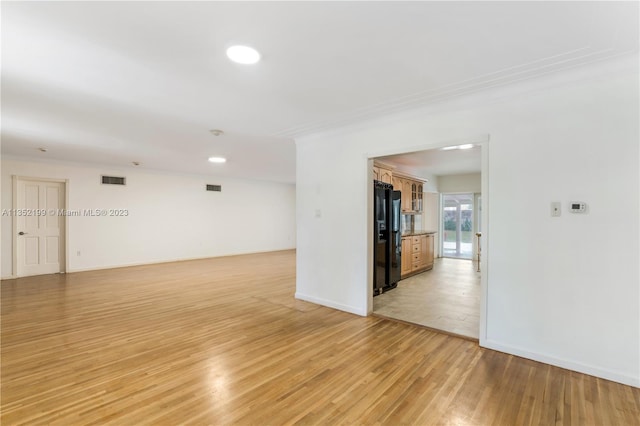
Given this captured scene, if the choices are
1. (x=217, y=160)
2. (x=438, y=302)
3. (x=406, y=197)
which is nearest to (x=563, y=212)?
(x=438, y=302)

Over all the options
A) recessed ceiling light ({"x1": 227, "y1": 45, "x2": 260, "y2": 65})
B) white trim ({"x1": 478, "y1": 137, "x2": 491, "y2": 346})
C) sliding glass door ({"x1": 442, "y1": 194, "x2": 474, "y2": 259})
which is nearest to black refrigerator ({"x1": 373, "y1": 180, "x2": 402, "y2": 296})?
white trim ({"x1": 478, "y1": 137, "x2": 491, "y2": 346})

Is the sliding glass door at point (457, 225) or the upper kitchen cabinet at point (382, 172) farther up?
the upper kitchen cabinet at point (382, 172)

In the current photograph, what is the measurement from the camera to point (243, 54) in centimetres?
221

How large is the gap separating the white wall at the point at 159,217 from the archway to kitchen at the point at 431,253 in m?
5.36

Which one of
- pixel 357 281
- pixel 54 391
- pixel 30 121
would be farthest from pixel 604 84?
pixel 30 121

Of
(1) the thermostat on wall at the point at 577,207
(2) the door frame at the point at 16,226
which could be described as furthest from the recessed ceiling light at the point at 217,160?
(1) the thermostat on wall at the point at 577,207

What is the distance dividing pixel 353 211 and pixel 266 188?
735 cm

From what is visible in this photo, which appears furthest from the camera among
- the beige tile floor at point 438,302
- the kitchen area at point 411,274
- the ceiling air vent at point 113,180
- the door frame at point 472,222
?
the door frame at point 472,222

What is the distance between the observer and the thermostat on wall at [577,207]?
2508mm

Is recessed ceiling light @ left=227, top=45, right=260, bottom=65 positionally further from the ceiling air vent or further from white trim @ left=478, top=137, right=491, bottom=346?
the ceiling air vent

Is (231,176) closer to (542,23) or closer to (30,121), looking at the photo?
(30,121)

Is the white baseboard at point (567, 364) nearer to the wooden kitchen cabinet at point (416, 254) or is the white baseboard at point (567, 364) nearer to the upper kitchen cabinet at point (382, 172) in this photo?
the upper kitchen cabinet at point (382, 172)

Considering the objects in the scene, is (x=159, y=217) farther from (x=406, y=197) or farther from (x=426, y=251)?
(x=426, y=251)

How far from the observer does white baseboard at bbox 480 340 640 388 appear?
7.72 feet
